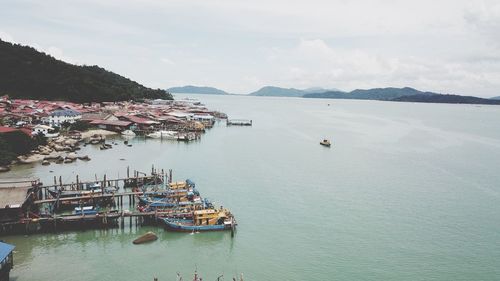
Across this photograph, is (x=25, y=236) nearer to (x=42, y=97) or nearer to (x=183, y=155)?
(x=183, y=155)

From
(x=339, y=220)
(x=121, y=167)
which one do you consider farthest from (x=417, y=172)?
(x=121, y=167)

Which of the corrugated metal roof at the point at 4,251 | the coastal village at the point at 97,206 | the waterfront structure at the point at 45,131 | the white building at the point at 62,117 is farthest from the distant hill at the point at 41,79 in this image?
the corrugated metal roof at the point at 4,251

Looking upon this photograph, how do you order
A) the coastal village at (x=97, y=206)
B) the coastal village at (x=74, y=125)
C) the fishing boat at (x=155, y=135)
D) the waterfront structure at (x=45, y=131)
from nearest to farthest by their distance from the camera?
the coastal village at (x=97, y=206)
the coastal village at (x=74, y=125)
the waterfront structure at (x=45, y=131)
the fishing boat at (x=155, y=135)

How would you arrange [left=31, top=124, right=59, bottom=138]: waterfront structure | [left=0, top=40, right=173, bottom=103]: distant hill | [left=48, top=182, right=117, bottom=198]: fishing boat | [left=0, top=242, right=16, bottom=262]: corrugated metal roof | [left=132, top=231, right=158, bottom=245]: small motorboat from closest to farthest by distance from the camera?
[left=0, top=242, right=16, bottom=262]: corrugated metal roof
[left=132, top=231, right=158, bottom=245]: small motorboat
[left=48, top=182, right=117, bottom=198]: fishing boat
[left=31, top=124, right=59, bottom=138]: waterfront structure
[left=0, top=40, right=173, bottom=103]: distant hill

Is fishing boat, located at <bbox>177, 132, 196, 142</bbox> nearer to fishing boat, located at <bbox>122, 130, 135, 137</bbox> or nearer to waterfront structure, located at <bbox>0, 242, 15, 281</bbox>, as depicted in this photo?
fishing boat, located at <bbox>122, 130, 135, 137</bbox>

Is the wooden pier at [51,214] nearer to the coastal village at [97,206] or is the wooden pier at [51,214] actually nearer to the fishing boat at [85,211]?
the coastal village at [97,206]

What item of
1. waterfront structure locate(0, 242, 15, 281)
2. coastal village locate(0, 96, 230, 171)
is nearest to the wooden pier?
waterfront structure locate(0, 242, 15, 281)
